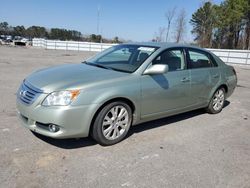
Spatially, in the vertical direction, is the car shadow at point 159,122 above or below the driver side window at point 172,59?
below

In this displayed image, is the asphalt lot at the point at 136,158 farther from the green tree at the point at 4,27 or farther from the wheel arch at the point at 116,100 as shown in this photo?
the green tree at the point at 4,27

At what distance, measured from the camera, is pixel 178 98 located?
474cm

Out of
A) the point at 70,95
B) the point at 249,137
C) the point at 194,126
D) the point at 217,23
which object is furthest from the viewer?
the point at 217,23

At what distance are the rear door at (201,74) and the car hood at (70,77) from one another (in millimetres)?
1612

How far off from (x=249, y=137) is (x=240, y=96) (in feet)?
12.4

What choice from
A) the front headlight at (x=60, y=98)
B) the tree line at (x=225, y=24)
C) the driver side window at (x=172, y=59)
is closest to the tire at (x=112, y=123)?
the front headlight at (x=60, y=98)

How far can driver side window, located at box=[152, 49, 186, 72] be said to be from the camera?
452cm

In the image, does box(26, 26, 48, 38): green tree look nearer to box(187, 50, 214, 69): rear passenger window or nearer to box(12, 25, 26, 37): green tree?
box(12, 25, 26, 37): green tree

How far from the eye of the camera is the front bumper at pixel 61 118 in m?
3.41

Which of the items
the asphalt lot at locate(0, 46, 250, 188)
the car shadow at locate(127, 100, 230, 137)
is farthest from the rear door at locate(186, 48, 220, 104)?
the asphalt lot at locate(0, 46, 250, 188)

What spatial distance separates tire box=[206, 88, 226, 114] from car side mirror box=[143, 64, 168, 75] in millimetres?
2107

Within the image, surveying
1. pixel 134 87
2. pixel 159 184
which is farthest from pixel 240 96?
pixel 159 184

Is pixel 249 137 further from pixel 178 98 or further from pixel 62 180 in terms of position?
pixel 62 180

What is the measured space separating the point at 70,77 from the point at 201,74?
2.68 m
